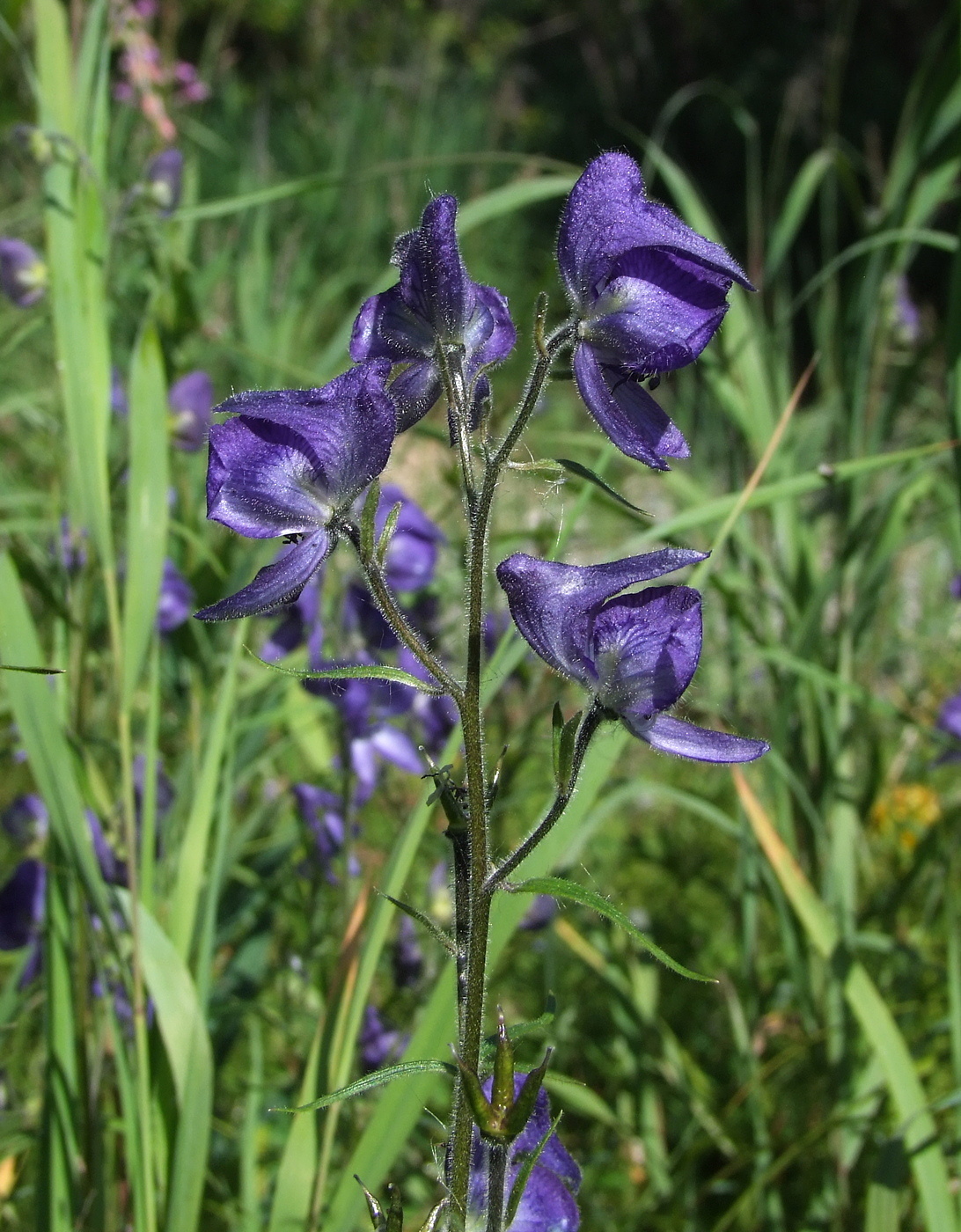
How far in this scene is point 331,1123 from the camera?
1.23m

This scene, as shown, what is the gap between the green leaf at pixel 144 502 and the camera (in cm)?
139

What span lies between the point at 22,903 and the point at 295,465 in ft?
3.84

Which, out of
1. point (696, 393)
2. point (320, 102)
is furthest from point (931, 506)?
point (320, 102)

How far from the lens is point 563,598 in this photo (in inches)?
31.9

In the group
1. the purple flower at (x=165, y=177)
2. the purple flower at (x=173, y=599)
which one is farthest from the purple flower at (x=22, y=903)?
the purple flower at (x=165, y=177)

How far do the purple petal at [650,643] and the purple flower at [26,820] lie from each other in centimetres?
137

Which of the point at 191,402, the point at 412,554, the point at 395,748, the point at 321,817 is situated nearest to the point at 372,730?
the point at 395,748

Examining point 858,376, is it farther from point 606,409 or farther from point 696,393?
point 696,393

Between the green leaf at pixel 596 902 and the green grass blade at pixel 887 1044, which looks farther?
the green grass blade at pixel 887 1044

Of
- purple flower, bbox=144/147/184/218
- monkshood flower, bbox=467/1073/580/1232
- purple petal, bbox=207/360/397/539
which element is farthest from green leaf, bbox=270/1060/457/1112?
purple flower, bbox=144/147/184/218

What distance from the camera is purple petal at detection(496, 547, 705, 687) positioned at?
31.6 inches

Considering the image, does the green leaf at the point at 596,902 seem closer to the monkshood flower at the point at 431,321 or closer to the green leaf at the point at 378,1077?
the green leaf at the point at 378,1077

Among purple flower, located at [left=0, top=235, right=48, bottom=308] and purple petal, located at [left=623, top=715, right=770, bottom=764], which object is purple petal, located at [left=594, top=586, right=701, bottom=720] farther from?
purple flower, located at [left=0, top=235, right=48, bottom=308]

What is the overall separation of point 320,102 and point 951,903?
8.84 m
